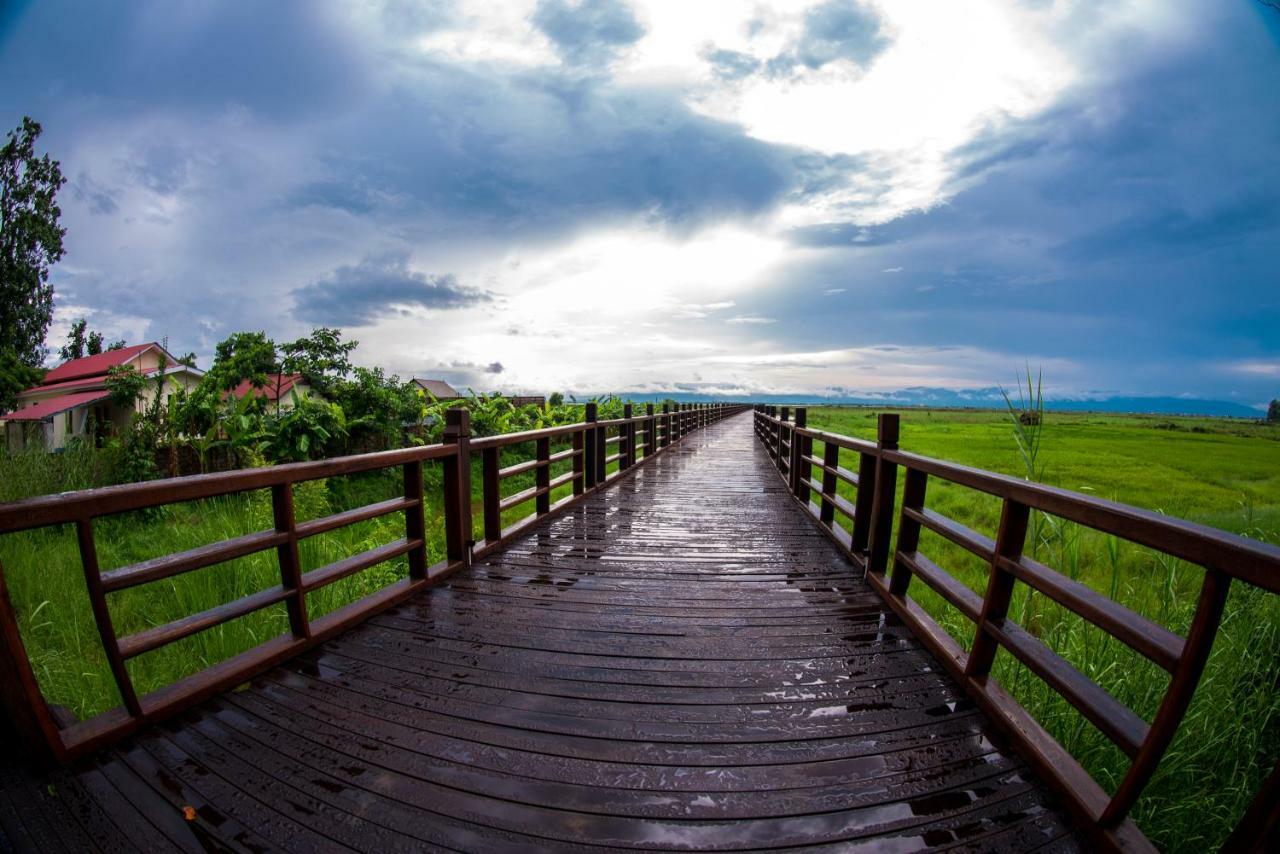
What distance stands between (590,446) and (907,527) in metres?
4.71

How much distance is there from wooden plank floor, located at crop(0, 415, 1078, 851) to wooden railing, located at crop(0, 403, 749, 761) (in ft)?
0.38

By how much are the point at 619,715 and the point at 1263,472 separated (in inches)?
1162

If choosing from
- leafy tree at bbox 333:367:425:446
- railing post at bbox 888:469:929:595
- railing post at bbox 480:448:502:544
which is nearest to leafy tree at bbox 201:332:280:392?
leafy tree at bbox 333:367:425:446

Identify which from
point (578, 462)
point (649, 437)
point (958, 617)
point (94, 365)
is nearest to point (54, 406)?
point (94, 365)

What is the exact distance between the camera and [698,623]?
10.4ft

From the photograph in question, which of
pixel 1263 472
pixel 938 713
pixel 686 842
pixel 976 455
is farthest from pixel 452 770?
pixel 1263 472

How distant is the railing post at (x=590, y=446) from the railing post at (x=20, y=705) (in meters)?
5.45

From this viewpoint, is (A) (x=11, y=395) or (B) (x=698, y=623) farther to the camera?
(A) (x=11, y=395)

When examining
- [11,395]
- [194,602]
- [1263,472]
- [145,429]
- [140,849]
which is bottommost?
[1263,472]

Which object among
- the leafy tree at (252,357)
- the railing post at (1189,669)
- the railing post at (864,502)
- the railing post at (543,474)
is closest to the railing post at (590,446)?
the railing post at (543,474)

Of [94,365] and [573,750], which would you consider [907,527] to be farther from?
[94,365]

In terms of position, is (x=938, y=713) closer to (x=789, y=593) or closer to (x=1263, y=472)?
(x=789, y=593)

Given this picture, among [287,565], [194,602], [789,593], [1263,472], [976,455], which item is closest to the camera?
[287,565]

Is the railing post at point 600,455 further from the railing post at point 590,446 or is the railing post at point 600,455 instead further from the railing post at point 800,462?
the railing post at point 800,462
